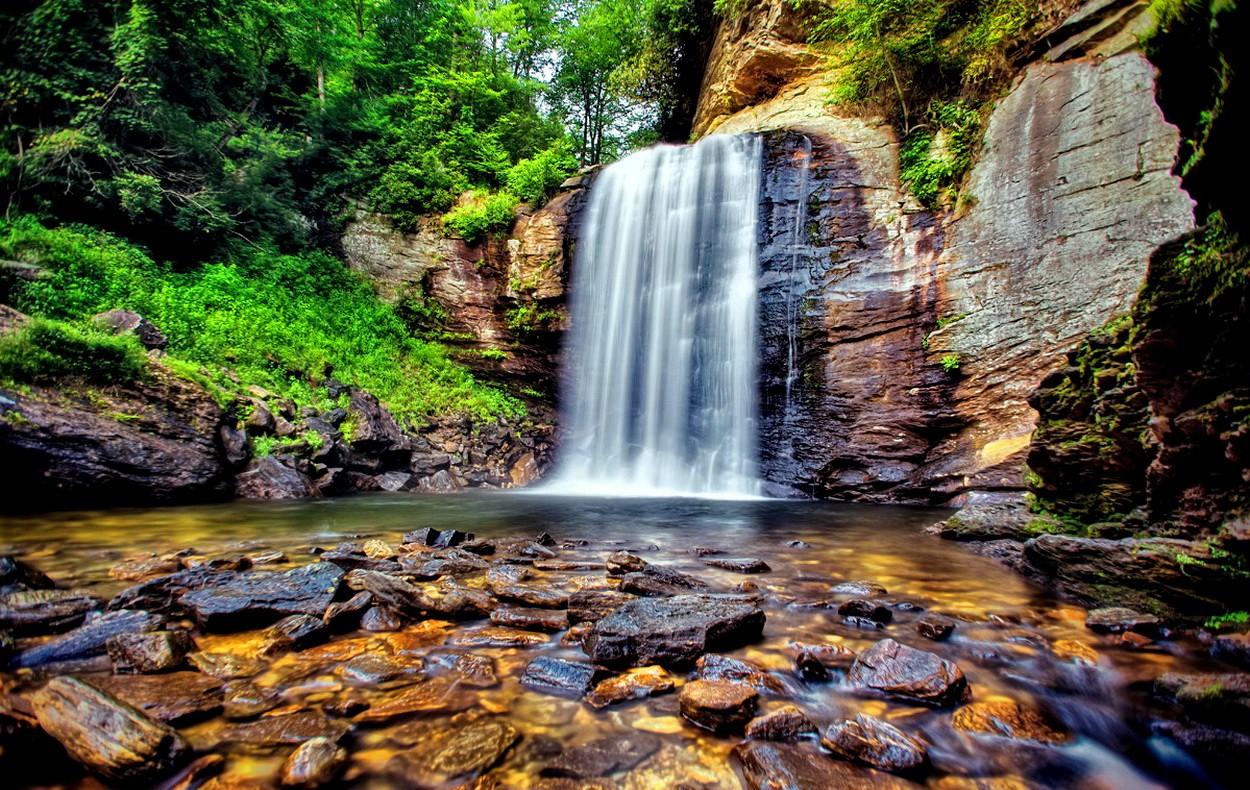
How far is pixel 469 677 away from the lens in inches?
91.5

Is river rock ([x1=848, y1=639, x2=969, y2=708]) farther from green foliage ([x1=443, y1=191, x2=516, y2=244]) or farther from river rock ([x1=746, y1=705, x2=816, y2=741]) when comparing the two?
green foliage ([x1=443, y1=191, x2=516, y2=244])

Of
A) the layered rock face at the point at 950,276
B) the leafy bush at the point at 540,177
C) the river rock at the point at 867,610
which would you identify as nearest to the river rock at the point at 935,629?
the river rock at the point at 867,610

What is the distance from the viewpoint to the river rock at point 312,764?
1597 mm

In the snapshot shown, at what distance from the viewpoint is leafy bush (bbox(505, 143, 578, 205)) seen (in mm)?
15680

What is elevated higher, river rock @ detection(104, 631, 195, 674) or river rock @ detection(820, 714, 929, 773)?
river rock @ detection(820, 714, 929, 773)

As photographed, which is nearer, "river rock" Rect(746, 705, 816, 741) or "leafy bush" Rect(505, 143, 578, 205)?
"river rock" Rect(746, 705, 816, 741)

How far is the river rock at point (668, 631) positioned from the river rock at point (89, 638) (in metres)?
2.23

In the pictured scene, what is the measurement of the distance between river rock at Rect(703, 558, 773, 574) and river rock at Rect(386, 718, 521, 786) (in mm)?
2870

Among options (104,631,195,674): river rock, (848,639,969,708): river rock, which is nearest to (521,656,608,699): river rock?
(848,639,969,708): river rock

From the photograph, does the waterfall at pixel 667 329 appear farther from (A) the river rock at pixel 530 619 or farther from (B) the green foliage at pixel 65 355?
(A) the river rock at pixel 530 619

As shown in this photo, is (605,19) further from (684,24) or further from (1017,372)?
(1017,372)

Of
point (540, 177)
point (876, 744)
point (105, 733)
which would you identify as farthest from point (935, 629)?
point (540, 177)

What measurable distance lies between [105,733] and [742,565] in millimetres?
3915

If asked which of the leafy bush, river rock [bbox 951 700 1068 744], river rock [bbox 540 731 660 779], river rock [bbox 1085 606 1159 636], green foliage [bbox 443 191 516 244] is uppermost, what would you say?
the leafy bush
